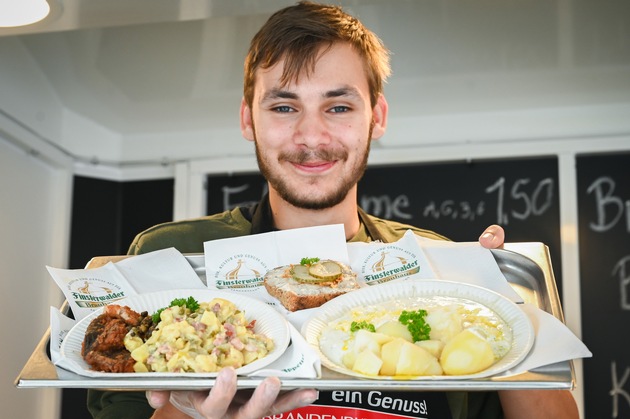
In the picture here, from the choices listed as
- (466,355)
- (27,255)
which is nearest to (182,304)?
(466,355)

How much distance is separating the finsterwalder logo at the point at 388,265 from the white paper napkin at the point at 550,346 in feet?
1.30

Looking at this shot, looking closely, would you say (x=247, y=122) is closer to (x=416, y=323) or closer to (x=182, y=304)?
(x=182, y=304)

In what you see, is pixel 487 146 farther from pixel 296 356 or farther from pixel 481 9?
pixel 296 356

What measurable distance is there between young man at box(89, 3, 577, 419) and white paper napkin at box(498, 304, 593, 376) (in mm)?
483

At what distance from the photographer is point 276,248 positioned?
184cm

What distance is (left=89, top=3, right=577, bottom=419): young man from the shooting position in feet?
6.73

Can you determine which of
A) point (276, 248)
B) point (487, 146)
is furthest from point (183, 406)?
point (487, 146)

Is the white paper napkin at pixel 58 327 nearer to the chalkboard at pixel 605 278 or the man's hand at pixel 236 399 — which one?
the man's hand at pixel 236 399

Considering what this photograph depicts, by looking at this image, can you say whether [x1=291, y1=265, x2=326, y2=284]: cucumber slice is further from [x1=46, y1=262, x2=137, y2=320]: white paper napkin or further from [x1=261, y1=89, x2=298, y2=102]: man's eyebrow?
[x1=261, y1=89, x2=298, y2=102]: man's eyebrow

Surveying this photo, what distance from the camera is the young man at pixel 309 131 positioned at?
2.05 m

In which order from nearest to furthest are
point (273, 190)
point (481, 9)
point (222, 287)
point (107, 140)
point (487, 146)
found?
point (222, 287) < point (273, 190) < point (481, 9) < point (487, 146) < point (107, 140)

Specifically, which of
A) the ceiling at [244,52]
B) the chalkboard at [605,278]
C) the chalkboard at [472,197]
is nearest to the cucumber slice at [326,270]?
the ceiling at [244,52]

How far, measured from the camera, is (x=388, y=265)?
5.84 feet

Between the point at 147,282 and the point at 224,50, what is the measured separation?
2286 mm
